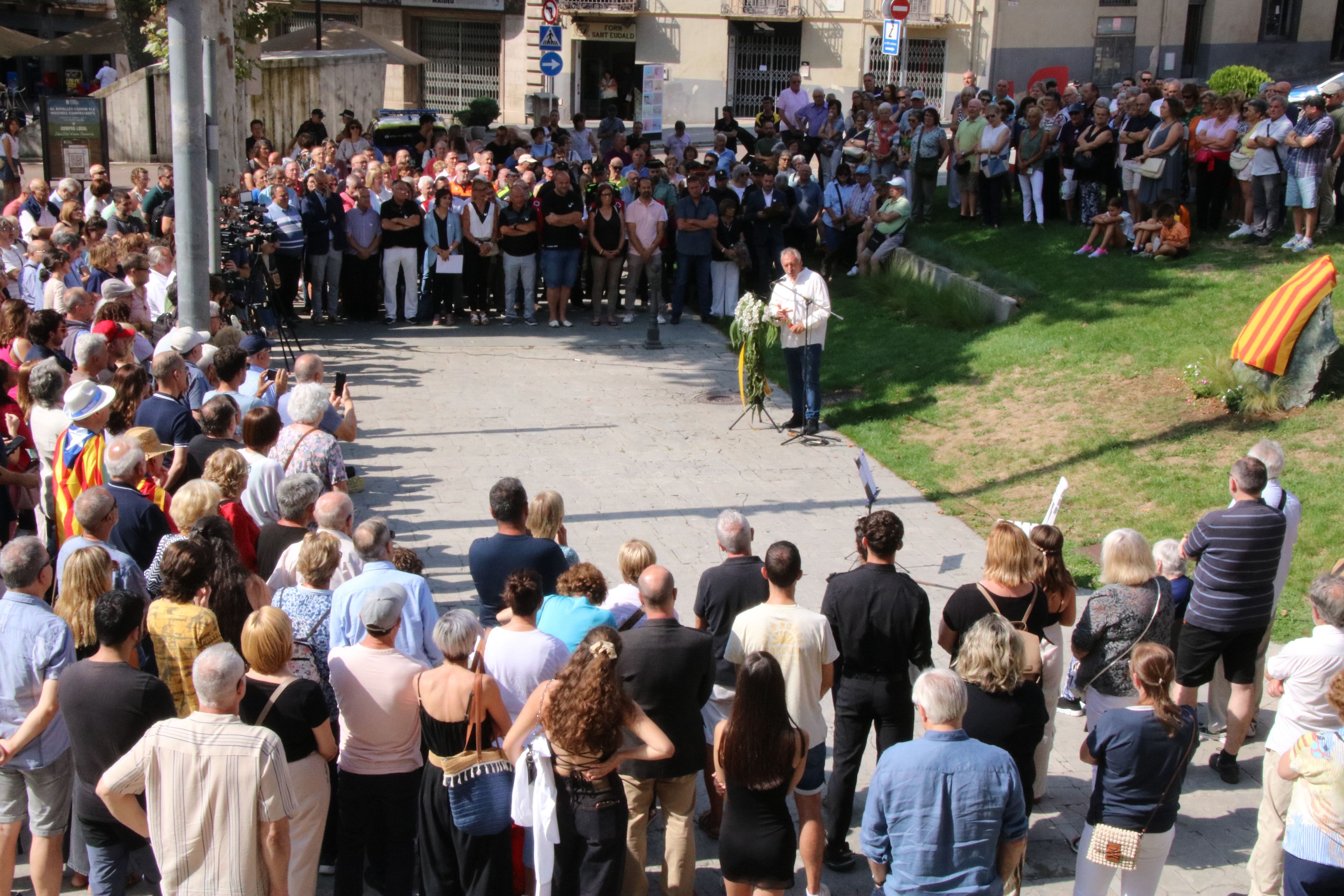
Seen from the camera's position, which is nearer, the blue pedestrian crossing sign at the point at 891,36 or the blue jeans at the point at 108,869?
the blue jeans at the point at 108,869

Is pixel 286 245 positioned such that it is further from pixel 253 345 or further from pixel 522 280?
pixel 253 345

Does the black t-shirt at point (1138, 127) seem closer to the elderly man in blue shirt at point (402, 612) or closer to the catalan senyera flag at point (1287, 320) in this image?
the catalan senyera flag at point (1287, 320)

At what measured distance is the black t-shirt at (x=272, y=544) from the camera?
5730 mm

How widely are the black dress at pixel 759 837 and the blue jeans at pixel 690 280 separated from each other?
38.1 feet

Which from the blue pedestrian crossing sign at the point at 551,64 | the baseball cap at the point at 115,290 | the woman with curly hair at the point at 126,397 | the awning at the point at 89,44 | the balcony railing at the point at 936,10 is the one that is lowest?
the woman with curly hair at the point at 126,397

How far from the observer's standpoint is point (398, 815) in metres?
4.73

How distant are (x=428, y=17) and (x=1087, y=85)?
2996cm

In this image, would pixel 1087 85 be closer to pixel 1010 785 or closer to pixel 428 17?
pixel 1010 785

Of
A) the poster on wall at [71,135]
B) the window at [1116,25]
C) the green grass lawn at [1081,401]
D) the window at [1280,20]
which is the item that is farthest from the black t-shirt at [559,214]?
the window at [1280,20]

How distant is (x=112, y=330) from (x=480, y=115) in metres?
24.5

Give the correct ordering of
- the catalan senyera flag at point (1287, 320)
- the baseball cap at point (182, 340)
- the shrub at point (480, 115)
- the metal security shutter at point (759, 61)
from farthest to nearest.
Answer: the metal security shutter at point (759, 61)
the shrub at point (480, 115)
the catalan senyera flag at point (1287, 320)
the baseball cap at point (182, 340)

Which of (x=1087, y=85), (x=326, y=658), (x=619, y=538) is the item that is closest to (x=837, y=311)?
(x=1087, y=85)

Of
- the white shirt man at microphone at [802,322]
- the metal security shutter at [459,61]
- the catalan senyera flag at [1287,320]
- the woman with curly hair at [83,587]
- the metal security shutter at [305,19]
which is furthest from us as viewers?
the metal security shutter at [459,61]

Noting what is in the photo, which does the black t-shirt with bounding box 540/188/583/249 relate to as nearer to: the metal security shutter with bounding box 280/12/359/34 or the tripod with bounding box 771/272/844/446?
the tripod with bounding box 771/272/844/446
